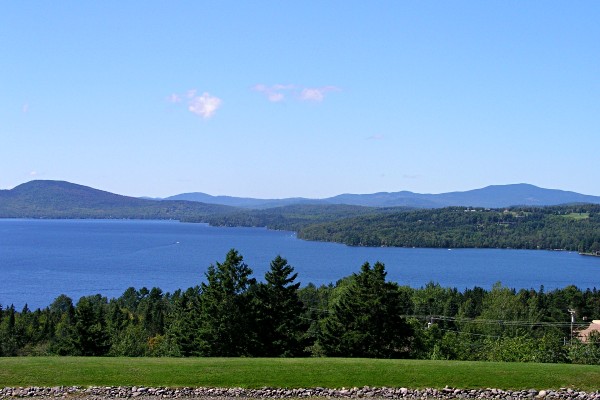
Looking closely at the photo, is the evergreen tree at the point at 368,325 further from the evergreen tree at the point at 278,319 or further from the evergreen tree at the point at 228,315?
the evergreen tree at the point at 228,315

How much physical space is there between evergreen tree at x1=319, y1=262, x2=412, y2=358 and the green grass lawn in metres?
6.75

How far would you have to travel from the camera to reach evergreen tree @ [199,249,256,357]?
29.1 meters

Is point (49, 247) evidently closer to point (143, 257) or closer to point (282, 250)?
point (143, 257)

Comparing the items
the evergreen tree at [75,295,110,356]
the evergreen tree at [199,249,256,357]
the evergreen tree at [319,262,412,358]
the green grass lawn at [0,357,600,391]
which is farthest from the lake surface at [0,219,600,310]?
the green grass lawn at [0,357,600,391]

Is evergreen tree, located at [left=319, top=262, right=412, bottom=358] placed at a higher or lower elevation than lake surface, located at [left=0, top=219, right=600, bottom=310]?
higher

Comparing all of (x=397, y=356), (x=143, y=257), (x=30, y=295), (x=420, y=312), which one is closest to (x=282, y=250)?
(x=143, y=257)

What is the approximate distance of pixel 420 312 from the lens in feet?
240

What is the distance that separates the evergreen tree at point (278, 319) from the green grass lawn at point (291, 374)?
685cm

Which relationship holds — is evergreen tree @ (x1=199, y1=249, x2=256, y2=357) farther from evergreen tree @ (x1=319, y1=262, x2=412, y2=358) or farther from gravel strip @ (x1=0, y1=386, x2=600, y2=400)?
gravel strip @ (x1=0, y1=386, x2=600, y2=400)

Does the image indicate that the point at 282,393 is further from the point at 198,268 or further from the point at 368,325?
the point at 198,268

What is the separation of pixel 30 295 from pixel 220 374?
85.2 m

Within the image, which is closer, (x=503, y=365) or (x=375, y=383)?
(x=375, y=383)

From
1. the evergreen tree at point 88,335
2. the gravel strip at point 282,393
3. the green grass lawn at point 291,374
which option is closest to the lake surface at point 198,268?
the evergreen tree at point 88,335

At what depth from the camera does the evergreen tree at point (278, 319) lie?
30250 mm
